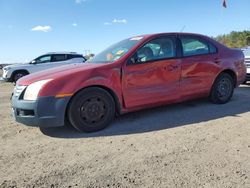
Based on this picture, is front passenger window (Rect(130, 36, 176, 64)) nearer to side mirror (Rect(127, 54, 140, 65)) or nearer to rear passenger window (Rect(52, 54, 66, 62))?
side mirror (Rect(127, 54, 140, 65))

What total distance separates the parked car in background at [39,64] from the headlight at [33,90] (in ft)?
31.9

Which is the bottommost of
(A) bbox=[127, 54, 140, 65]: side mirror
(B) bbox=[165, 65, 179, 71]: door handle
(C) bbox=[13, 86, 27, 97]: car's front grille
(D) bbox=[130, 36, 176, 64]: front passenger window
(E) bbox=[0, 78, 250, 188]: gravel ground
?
(E) bbox=[0, 78, 250, 188]: gravel ground

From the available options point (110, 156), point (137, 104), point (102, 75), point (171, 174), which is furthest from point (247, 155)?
point (102, 75)

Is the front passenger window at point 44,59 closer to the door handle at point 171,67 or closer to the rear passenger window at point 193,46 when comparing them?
the rear passenger window at point 193,46

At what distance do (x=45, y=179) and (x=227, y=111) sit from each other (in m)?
4.02

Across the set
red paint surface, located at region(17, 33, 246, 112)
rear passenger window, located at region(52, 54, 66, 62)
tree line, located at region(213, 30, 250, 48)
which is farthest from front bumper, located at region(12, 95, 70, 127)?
tree line, located at region(213, 30, 250, 48)

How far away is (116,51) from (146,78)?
833 millimetres

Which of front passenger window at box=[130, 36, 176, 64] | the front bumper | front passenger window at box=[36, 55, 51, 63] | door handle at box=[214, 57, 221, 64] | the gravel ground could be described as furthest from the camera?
front passenger window at box=[36, 55, 51, 63]

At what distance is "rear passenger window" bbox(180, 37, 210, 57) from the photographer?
5.85 m

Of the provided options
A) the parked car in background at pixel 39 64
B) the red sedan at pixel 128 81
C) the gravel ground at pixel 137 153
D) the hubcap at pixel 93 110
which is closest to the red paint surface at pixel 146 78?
the red sedan at pixel 128 81

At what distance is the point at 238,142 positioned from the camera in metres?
4.14

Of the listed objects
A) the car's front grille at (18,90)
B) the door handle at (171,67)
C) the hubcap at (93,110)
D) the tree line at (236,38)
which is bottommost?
the hubcap at (93,110)

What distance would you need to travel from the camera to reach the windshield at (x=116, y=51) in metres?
5.28

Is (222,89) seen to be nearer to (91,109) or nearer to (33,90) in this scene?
(91,109)
